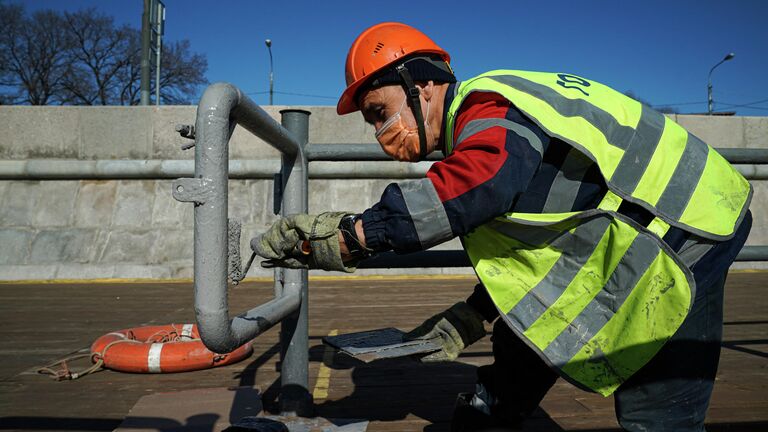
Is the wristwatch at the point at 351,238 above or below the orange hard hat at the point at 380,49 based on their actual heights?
below

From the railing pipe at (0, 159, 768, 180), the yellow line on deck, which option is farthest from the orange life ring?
the railing pipe at (0, 159, 768, 180)

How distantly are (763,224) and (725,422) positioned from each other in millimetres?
8352

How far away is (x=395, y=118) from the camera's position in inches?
66.2

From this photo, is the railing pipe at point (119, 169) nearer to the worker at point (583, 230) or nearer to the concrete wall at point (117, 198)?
the concrete wall at point (117, 198)

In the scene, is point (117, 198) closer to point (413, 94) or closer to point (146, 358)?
point (146, 358)

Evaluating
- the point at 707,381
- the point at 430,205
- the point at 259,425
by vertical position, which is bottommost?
the point at 259,425

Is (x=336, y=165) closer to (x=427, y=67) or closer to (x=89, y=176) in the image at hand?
(x=89, y=176)

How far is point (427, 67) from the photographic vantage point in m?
1.67

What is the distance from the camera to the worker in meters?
1.26

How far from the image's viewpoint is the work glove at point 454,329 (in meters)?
1.85

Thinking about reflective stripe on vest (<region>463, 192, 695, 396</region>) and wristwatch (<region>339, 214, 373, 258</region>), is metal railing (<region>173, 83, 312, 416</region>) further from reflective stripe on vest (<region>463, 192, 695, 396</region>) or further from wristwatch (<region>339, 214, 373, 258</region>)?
reflective stripe on vest (<region>463, 192, 695, 396</region>)

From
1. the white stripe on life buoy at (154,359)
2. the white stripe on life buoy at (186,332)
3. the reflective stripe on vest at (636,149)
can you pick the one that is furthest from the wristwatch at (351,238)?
the white stripe on life buoy at (186,332)

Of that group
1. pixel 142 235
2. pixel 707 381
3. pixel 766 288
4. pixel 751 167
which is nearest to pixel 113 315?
pixel 142 235

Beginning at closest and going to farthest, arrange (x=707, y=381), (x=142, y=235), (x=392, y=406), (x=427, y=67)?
1. (x=707, y=381)
2. (x=427, y=67)
3. (x=392, y=406)
4. (x=142, y=235)
